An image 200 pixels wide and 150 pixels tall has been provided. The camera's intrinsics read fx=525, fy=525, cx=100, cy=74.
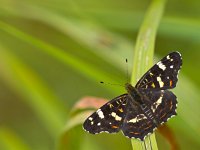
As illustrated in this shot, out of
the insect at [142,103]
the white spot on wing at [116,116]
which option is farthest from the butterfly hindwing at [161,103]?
the white spot on wing at [116,116]

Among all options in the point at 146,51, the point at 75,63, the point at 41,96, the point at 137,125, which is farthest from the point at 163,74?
the point at 41,96

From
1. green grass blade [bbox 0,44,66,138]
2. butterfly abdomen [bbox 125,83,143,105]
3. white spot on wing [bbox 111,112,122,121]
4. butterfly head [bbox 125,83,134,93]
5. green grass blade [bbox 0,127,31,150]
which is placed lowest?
white spot on wing [bbox 111,112,122,121]

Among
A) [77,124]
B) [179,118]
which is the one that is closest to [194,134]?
[179,118]

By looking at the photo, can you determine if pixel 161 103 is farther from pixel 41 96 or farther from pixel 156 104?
pixel 41 96

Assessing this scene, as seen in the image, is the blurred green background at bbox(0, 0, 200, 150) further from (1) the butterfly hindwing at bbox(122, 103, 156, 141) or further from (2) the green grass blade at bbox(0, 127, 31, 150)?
(1) the butterfly hindwing at bbox(122, 103, 156, 141)

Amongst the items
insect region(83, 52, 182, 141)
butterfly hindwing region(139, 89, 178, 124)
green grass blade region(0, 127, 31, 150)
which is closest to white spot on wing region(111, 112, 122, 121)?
insect region(83, 52, 182, 141)

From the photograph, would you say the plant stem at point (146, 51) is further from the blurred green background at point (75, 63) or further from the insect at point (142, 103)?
the blurred green background at point (75, 63)

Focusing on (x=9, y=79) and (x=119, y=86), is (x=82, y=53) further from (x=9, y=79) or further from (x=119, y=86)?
(x=119, y=86)
